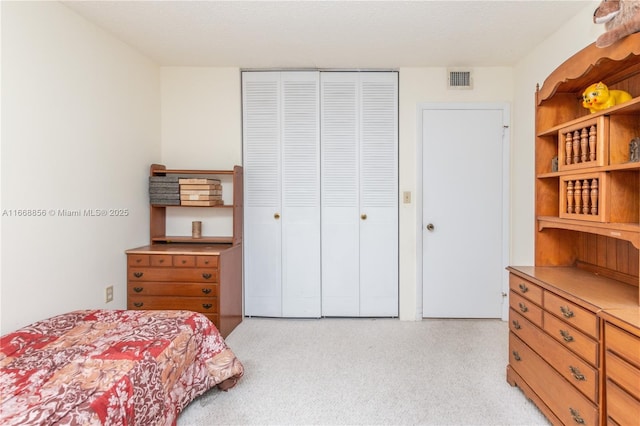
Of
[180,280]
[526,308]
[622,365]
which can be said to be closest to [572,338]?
[622,365]

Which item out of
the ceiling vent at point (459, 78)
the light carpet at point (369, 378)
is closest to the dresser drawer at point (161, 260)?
the light carpet at point (369, 378)

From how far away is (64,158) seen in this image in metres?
2.34

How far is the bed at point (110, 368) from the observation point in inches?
51.1

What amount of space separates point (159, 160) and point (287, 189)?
4.37ft

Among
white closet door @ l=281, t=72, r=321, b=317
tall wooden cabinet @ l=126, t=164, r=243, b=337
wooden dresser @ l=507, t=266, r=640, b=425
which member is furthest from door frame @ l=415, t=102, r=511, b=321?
tall wooden cabinet @ l=126, t=164, r=243, b=337

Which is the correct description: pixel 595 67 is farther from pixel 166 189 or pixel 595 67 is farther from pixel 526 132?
pixel 166 189

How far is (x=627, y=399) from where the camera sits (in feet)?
4.43

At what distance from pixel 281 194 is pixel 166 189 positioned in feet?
3.56

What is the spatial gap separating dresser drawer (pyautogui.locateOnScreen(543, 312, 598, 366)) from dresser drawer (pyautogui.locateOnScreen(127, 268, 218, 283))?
7.77ft

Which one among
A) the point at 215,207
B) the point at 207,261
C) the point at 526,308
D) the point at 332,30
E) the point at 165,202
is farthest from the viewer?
the point at 215,207

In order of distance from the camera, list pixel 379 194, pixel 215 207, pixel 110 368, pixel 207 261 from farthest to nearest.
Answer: pixel 379 194 → pixel 215 207 → pixel 207 261 → pixel 110 368

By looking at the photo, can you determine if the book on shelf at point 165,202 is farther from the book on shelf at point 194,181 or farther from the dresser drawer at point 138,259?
the dresser drawer at point 138,259

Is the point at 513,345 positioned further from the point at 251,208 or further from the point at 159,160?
the point at 159,160

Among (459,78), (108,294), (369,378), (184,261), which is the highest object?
(459,78)
